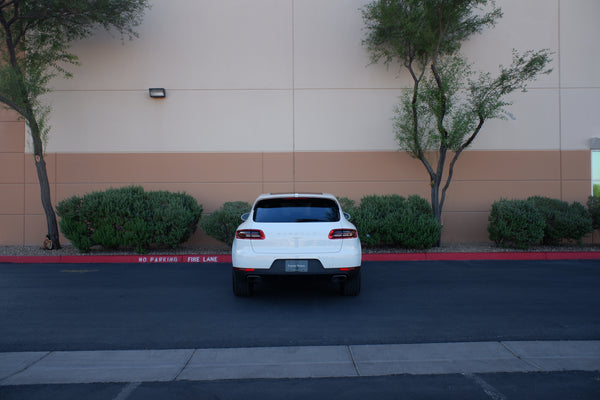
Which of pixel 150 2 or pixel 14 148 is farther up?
pixel 150 2

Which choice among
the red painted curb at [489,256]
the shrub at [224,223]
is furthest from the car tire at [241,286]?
the red painted curb at [489,256]

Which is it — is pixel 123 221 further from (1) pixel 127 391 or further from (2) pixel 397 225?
(1) pixel 127 391

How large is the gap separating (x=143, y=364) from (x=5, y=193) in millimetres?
11686

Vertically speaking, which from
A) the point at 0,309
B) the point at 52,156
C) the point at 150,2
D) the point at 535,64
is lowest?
the point at 0,309

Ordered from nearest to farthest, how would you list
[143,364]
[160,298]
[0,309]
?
[143,364]
[0,309]
[160,298]

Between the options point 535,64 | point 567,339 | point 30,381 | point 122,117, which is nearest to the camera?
point 30,381

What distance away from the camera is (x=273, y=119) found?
526 inches

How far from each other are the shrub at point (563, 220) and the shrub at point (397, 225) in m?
3.01

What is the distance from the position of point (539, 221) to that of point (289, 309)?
26.0 ft

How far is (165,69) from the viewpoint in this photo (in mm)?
13438

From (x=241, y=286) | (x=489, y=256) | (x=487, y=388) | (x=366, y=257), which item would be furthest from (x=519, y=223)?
(x=487, y=388)

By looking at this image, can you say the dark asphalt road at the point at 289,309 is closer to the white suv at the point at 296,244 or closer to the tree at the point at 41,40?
the white suv at the point at 296,244

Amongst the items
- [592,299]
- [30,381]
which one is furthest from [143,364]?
[592,299]

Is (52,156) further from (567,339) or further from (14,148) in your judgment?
(567,339)
